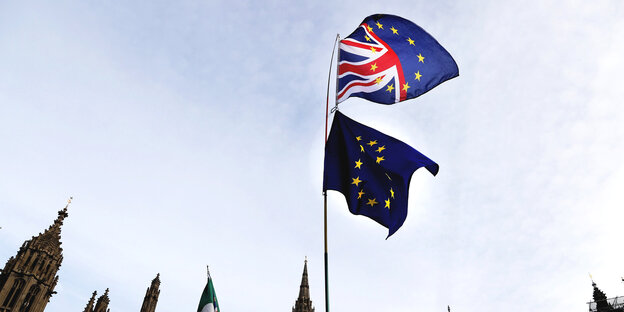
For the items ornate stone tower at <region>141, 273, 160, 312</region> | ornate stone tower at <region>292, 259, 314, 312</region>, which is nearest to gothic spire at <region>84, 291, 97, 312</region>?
ornate stone tower at <region>141, 273, 160, 312</region>

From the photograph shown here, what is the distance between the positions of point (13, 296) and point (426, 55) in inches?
2948

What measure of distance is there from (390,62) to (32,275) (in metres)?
73.6

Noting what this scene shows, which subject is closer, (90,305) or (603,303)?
(603,303)

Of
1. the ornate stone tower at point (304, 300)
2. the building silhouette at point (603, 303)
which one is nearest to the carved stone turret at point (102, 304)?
the ornate stone tower at point (304, 300)

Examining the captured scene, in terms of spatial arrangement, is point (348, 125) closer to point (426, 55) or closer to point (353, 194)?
point (353, 194)

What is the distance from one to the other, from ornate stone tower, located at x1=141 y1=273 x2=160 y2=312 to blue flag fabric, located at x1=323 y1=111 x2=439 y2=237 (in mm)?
67417

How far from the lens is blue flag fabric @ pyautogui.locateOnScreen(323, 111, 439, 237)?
41.9 ft

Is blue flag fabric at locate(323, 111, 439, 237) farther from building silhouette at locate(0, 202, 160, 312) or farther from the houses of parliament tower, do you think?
building silhouette at locate(0, 202, 160, 312)

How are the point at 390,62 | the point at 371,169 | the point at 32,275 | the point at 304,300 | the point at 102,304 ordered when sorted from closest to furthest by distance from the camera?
the point at 371,169 → the point at 390,62 → the point at 32,275 → the point at 304,300 → the point at 102,304

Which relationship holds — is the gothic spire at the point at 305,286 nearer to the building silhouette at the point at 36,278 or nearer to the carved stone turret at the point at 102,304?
the building silhouette at the point at 36,278

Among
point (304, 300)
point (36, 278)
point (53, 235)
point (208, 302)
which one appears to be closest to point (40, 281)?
point (36, 278)

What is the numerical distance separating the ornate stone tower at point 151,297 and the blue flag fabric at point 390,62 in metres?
68.5

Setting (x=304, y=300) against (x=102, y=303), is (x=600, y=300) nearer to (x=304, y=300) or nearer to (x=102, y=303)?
(x=304, y=300)

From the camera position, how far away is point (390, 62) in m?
14.1
